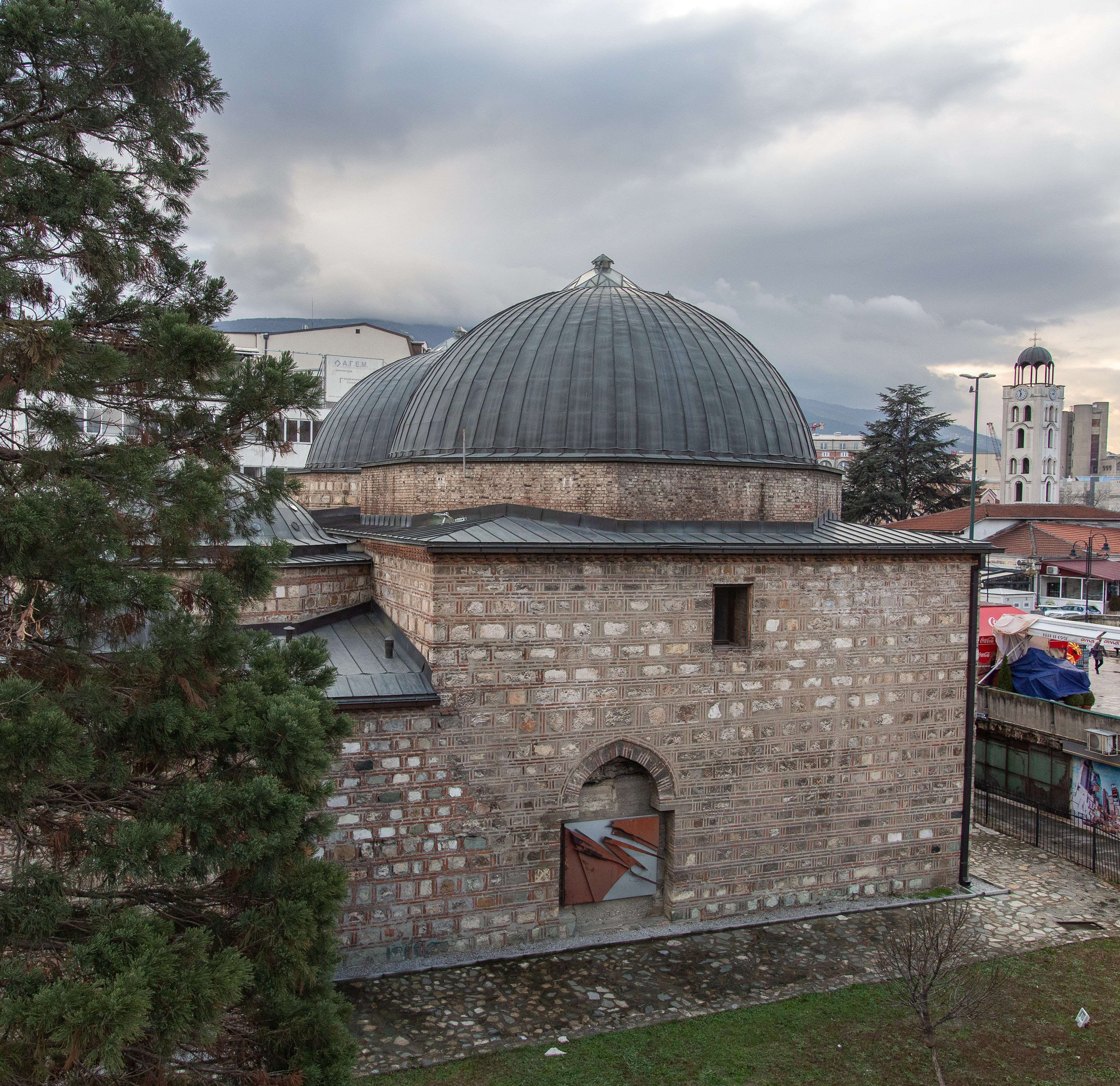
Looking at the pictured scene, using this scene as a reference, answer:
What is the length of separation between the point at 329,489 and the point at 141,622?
13728 millimetres

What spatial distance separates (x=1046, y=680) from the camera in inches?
703

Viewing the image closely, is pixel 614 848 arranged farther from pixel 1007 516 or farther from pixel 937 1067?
pixel 1007 516

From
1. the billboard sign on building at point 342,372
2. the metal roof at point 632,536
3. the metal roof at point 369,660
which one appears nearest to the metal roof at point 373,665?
the metal roof at point 369,660

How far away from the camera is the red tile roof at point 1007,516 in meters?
40.3

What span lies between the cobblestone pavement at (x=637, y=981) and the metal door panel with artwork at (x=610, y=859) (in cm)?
63

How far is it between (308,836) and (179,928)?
1.01m

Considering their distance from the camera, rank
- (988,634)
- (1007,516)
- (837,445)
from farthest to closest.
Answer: (837,445) → (1007,516) → (988,634)

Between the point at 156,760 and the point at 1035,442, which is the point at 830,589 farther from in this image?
the point at 1035,442

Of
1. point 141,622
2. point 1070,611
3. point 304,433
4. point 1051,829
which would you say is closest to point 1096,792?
point 1051,829

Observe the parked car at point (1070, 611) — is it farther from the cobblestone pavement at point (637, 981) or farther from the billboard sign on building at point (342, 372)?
the billboard sign on building at point (342, 372)

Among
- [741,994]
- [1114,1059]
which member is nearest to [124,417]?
[741,994]

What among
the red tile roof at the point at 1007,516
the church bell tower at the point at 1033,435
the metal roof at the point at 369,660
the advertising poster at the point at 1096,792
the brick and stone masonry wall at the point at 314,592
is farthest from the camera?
the church bell tower at the point at 1033,435

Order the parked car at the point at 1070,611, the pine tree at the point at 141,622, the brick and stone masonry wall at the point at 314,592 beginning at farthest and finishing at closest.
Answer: the parked car at the point at 1070,611 → the brick and stone masonry wall at the point at 314,592 → the pine tree at the point at 141,622

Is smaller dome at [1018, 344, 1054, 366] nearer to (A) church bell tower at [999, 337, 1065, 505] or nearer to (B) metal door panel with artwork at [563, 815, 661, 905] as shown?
(A) church bell tower at [999, 337, 1065, 505]
